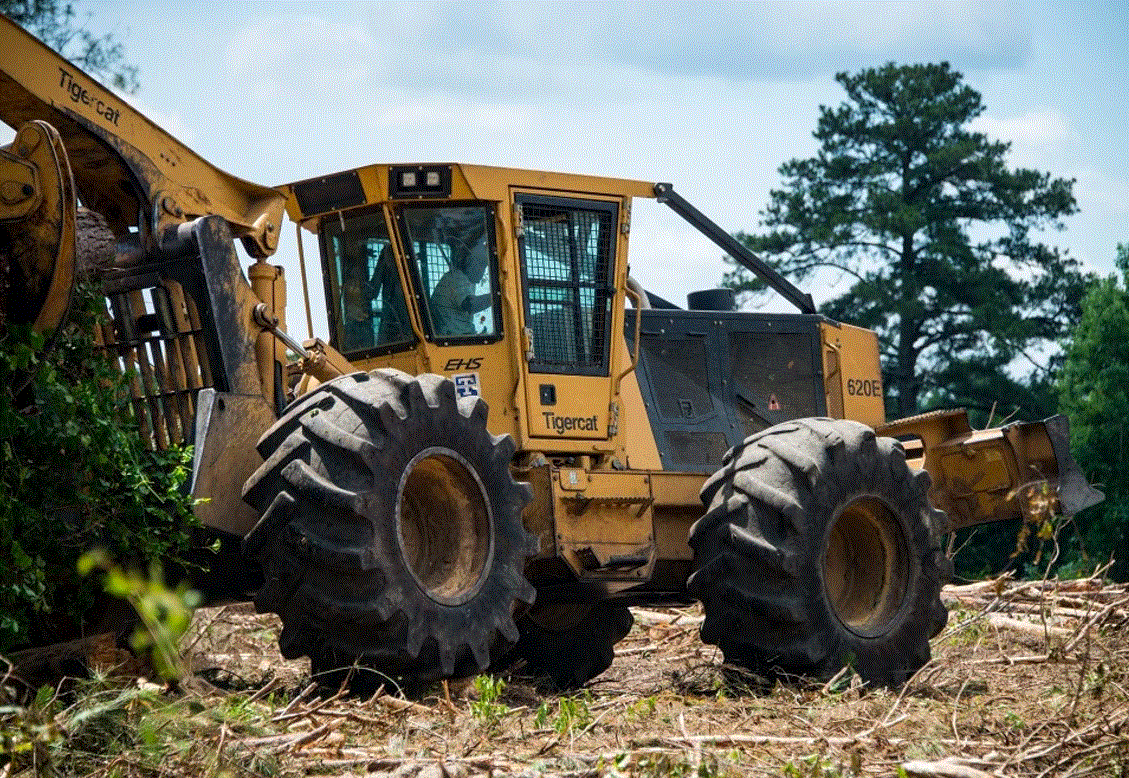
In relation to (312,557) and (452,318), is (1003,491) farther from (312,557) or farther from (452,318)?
(312,557)

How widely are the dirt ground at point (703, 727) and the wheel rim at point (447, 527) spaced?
55 centimetres

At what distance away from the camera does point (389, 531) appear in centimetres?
778

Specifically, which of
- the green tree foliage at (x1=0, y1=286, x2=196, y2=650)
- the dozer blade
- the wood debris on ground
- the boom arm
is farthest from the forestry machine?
the dozer blade

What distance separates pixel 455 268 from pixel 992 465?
17.8 ft

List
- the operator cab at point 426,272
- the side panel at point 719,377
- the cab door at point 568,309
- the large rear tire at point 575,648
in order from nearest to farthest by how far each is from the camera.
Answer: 1. the operator cab at point 426,272
2. the cab door at point 568,309
3. the large rear tire at point 575,648
4. the side panel at point 719,377

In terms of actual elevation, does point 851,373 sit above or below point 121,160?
below

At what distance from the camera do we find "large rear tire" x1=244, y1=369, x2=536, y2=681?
7613mm

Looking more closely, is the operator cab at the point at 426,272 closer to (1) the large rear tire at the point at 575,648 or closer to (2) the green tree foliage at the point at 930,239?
(1) the large rear tire at the point at 575,648

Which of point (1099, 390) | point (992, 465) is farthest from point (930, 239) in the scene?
point (992, 465)

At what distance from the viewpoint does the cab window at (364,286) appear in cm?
996

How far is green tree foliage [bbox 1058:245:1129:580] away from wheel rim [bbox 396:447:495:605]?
2864cm

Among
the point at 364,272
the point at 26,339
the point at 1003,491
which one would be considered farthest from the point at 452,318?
the point at 1003,491

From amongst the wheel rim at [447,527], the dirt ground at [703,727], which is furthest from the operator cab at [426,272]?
the dirt ground at [703,727]

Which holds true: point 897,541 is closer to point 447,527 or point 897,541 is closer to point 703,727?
point 703,727
